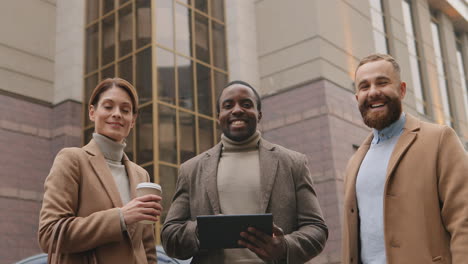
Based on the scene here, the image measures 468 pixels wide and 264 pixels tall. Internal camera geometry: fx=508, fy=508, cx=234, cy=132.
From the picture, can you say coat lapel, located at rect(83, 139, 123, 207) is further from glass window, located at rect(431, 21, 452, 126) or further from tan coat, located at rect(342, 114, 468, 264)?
glass window, located at rect(431, 21, 452, 126)

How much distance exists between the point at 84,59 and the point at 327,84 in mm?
7234

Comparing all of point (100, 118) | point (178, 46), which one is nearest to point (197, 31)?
point (178, 46)

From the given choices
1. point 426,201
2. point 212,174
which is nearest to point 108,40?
point 212,174

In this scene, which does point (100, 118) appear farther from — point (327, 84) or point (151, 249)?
point (327, 84)

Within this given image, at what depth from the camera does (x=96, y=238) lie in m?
2.75

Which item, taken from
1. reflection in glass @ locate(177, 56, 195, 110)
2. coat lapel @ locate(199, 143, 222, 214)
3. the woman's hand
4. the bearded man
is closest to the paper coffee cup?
the woman's hand

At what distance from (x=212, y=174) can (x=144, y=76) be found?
10451 mm

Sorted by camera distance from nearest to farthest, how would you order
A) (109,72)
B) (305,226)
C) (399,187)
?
(399,187) → (305,226) → (109,72)

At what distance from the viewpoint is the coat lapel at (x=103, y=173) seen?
2983 mm

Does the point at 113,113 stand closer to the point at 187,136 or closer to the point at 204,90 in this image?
the point at 187,136

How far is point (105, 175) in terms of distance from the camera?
9.95 ft

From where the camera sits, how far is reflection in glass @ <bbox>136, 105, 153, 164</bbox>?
12672 mm

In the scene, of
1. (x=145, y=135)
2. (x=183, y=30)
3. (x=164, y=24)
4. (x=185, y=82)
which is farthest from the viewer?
(x=183, y=30)

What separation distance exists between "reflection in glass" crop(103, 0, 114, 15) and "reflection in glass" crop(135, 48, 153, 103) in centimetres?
230
